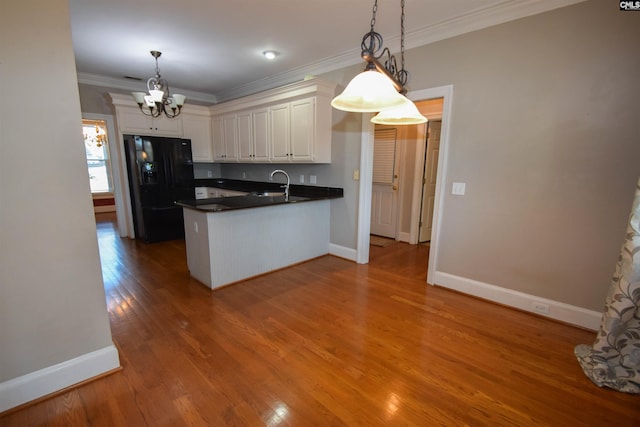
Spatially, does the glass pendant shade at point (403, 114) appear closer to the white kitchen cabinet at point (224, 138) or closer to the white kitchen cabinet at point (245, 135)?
the white kitchen cabinet at point (245, 135)

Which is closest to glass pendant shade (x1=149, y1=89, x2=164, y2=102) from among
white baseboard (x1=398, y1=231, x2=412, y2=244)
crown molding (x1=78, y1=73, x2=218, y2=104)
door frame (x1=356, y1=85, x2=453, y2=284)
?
crown molding (x1=78, y1=73, x2=218, y2=104)

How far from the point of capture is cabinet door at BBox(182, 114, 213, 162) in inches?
202

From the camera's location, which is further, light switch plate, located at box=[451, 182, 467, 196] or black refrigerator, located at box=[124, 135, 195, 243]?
black refrigerator, located at box=[124, 135, 195, 243]

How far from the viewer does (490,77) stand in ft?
8.29

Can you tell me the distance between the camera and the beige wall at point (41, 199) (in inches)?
55.3

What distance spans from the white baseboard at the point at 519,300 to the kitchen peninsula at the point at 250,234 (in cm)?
171

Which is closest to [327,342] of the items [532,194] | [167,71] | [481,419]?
[481,419]

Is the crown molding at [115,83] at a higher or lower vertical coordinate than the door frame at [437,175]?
higher

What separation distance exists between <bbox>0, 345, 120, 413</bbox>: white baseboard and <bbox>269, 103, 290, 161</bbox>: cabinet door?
2.99m

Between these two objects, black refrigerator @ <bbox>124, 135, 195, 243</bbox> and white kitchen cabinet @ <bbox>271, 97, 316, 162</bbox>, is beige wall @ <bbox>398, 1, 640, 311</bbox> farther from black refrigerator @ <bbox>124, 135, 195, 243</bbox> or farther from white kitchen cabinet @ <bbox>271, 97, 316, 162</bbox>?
black refrigerator @ <bbox>124, 135, 195, 243</bbox>

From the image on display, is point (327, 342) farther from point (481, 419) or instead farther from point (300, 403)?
point (481, 419)

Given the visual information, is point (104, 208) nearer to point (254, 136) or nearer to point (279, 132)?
point (254, 136)

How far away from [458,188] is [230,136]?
389 cm

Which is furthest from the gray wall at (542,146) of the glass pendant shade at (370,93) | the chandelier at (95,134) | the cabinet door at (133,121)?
the chandelier at (95,134)
